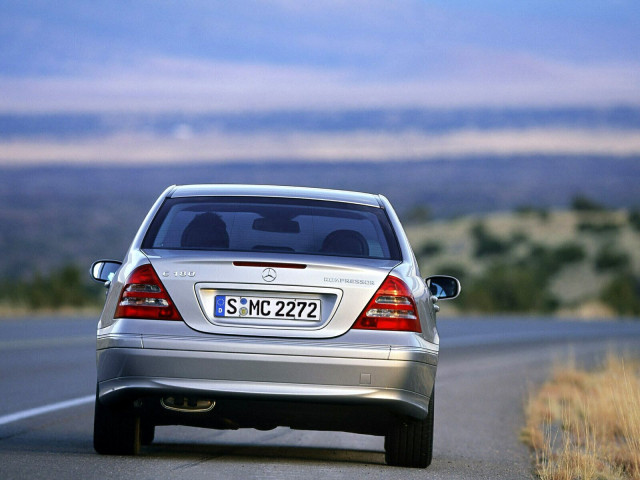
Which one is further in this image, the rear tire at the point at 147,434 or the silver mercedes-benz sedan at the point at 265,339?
the rear tire at the point at 147,434

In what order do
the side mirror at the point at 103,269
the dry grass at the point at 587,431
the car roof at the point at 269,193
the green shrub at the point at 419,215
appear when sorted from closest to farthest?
the dry grass at the point at 587,431 < the car roof at the point at 269,193 < the side mirror at the point at 103,269 < the green shrub at the point at 419,215

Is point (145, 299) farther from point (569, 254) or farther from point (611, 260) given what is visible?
point (569, 254)

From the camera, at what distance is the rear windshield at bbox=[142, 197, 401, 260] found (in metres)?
7.71

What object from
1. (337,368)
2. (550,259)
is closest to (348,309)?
(337,368)

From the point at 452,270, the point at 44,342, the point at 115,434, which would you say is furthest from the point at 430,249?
the point at 115,434

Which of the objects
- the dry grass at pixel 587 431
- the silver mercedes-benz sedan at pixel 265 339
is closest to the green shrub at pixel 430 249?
the dry grass at pixel 587 431

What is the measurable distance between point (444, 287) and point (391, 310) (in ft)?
5.02

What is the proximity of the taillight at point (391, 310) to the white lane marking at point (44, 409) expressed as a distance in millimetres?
4115

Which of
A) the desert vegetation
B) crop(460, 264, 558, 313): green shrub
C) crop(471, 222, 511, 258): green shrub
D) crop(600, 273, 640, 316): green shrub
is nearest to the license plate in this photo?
the desert vegetation

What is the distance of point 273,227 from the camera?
793cm

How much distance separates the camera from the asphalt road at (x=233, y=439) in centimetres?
749

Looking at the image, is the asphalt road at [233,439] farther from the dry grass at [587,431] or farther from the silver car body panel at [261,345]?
the silver car body panel at [261,345]

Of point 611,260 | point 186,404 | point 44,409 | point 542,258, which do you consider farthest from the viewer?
point 542,258

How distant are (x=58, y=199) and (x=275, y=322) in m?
112
